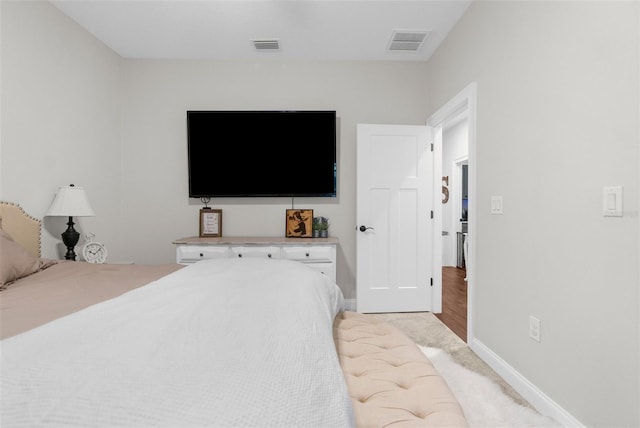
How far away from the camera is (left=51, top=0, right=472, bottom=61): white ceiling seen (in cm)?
255

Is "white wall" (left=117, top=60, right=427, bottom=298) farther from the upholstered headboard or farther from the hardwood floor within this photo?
the hardwood floor

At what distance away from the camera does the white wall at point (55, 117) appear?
2.23 meters

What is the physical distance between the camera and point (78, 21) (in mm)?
2785

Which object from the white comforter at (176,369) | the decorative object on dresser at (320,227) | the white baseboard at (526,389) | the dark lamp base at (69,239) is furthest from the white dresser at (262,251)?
the white comforter at (176,369)

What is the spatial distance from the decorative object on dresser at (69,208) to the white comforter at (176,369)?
1974 mm

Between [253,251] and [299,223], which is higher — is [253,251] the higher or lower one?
the lower one

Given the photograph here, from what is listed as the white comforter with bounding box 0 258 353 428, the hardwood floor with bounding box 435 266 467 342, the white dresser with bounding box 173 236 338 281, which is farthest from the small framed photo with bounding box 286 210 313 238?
the white comforter with bounding box 0 258 353 428

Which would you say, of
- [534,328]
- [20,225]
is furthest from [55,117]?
[534,328]

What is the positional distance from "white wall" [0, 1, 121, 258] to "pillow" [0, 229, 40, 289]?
2.79ft

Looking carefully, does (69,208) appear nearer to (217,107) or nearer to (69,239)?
(69,239)

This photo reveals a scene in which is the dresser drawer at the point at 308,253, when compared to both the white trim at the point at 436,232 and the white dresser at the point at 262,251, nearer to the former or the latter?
the white dresser at the point at 262,251

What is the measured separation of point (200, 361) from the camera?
638 millimetres

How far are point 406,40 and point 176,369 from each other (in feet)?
11.0

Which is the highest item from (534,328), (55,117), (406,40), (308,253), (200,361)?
(406,40)
